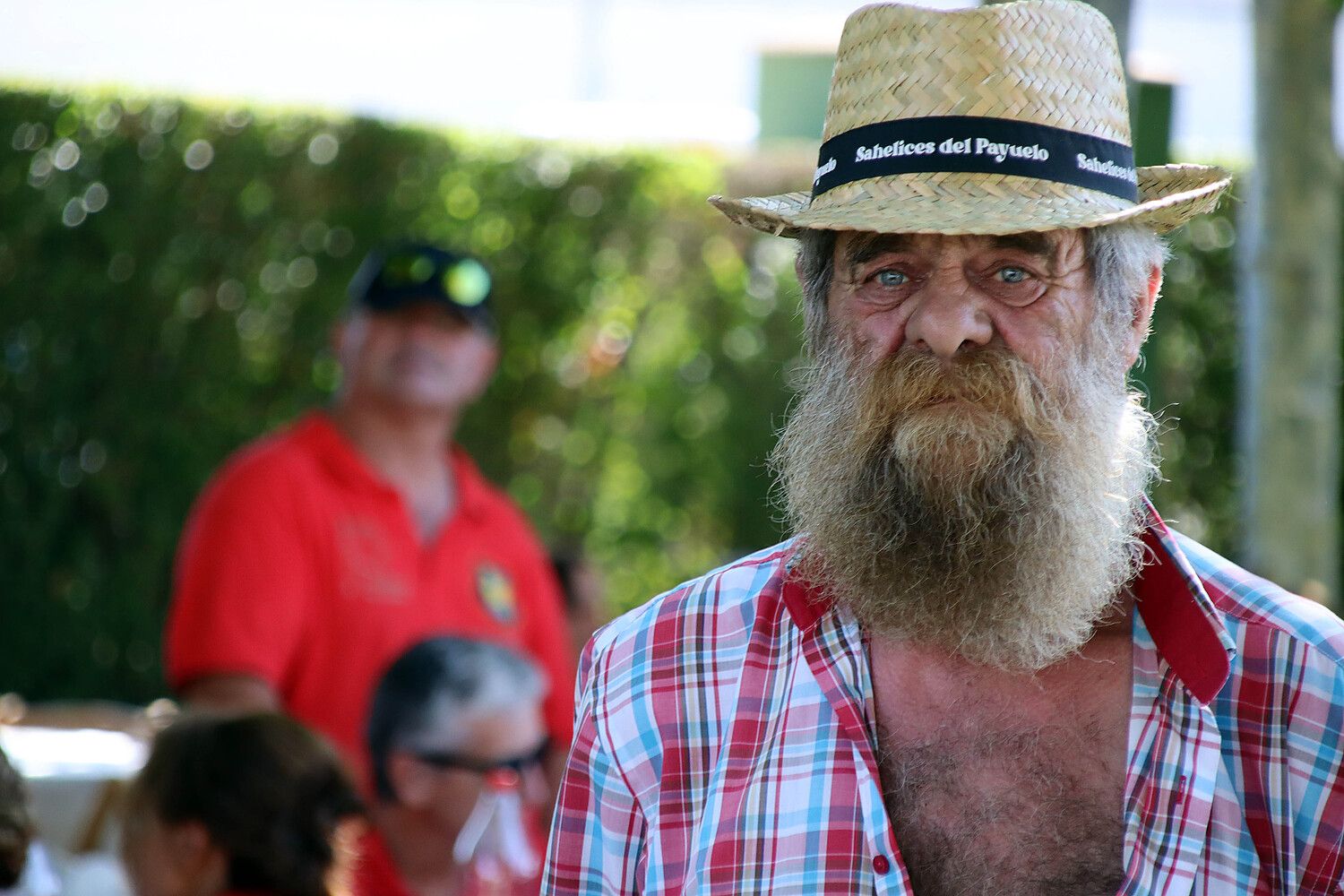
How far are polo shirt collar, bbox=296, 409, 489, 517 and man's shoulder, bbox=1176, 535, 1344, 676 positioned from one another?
294 centimetres

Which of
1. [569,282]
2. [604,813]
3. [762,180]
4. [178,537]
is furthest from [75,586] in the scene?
[604,813]

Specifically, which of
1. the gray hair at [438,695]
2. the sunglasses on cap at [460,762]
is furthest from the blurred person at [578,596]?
the sunglasses on cap at [460,762]

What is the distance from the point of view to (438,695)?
11.9 feet

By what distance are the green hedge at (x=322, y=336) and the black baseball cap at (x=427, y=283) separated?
135cm

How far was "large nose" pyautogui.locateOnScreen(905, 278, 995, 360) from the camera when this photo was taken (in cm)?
200

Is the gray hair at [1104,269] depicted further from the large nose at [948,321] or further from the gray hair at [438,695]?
the gray hair at [438,695]

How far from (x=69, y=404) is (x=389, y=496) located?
8.76ft

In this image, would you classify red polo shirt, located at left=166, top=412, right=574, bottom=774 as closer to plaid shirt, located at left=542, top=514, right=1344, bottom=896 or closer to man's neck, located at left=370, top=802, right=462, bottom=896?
man's neck, located at left=370, top=802, right=462, bottom=896

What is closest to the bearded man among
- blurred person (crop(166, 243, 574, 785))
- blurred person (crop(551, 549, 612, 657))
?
blurred person (crop(166, 243, 574, 785))

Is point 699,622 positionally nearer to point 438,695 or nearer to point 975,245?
point 975,245

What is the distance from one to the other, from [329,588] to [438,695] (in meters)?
0.76

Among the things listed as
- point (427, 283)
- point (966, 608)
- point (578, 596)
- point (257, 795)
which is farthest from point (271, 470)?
point (966, 608)

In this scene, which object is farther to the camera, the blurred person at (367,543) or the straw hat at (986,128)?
the blurred person at (367,543)

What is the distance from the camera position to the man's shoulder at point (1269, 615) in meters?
1.87
